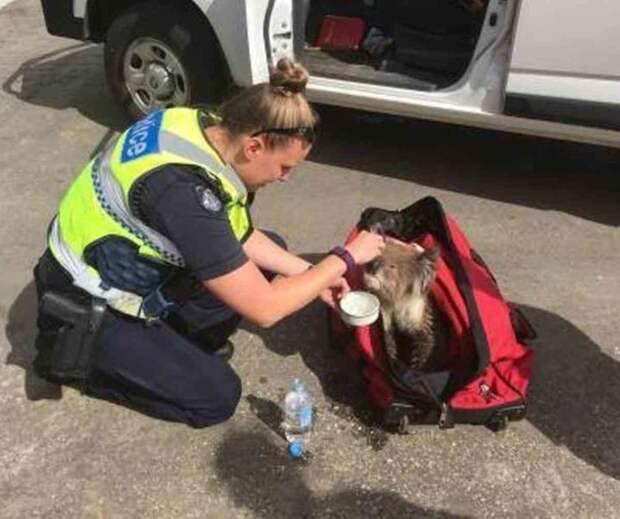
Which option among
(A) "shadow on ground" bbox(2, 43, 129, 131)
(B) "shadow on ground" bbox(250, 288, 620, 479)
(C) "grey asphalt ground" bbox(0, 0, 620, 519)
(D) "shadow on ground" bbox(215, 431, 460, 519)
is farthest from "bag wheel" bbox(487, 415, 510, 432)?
(A) "shadow on ground" bbox(2, 43, 129, 131)

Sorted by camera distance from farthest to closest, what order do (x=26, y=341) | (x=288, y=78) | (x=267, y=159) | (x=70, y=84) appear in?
(x=70, y=84) < (x=26, y=341) < (x=267, y=159) < (x=288, y=78)

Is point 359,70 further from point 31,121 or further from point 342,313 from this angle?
point 31,121

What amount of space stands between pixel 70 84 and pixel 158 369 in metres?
3.45

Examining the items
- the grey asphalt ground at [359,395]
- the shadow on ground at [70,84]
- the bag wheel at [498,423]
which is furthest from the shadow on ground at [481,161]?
the bag wheel at [498,423]

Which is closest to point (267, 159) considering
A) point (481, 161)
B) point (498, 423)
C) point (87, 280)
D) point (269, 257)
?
point (269, 257)

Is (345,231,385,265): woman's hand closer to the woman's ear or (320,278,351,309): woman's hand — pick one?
(320,278,351,309): woman's hand

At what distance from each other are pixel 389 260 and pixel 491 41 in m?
1.37

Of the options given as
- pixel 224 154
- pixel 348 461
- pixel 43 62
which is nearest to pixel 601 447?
pixel 348 461

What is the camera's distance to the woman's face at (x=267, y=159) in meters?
2.20

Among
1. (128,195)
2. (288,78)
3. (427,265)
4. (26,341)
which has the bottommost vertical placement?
(26,341)

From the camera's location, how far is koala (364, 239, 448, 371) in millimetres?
2582

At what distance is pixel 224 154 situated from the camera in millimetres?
2273

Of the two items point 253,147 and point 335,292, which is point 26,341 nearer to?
point 335,292

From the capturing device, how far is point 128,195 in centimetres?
224
